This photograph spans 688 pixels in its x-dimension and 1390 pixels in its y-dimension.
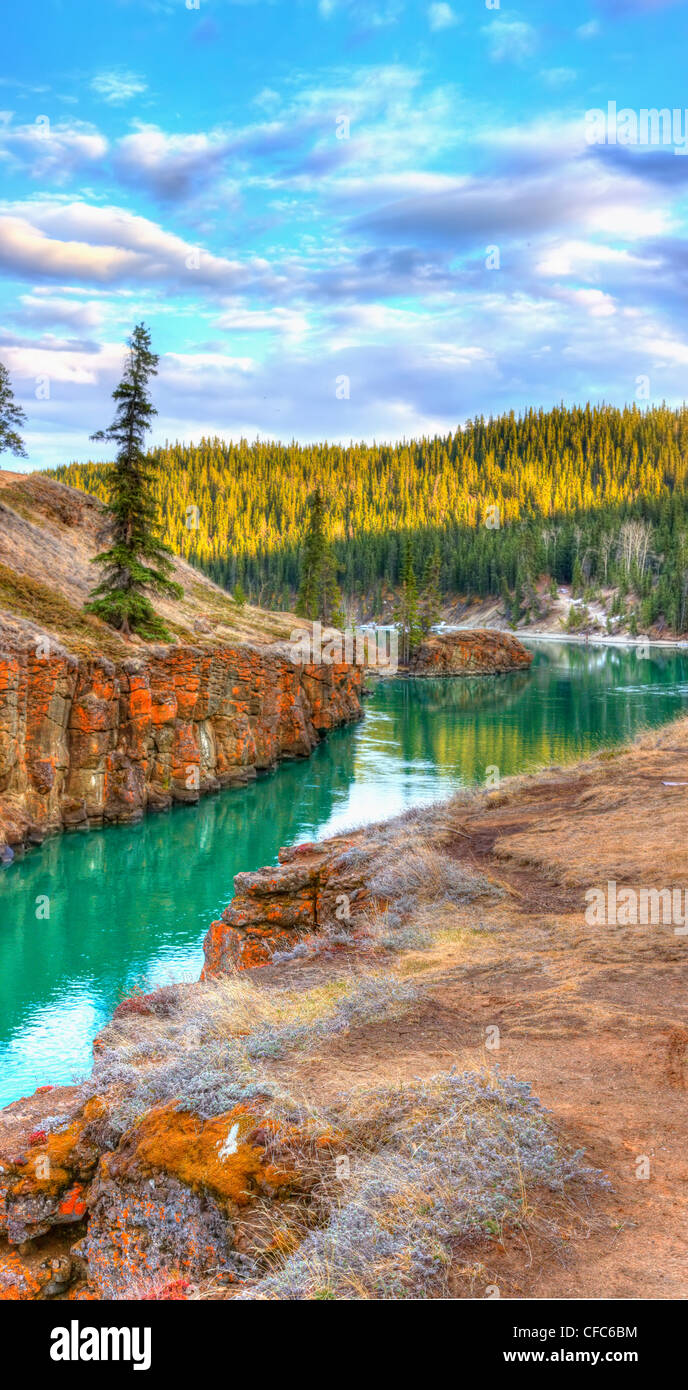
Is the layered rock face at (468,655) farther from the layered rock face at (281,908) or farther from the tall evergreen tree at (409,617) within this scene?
the layered rock face at (281,908)

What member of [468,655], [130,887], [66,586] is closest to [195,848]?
[130,887]

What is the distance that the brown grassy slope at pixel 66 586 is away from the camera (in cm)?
3766

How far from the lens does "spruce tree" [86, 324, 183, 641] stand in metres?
38.8

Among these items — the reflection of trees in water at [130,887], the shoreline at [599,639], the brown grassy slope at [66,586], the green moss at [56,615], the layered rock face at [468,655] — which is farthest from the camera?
the shoreline at [599,639]

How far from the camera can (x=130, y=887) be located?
93.9 ft

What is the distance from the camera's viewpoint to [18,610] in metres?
36.7

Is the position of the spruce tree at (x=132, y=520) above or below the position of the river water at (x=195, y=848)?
above

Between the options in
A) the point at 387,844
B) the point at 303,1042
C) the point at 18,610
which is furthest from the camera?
the point at 18,610

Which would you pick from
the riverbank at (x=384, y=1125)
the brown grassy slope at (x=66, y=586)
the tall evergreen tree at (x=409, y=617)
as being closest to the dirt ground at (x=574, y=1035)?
the riverbank at (x=384, y=1125)

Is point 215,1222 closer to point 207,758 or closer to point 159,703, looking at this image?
point 159,703

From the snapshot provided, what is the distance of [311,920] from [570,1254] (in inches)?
419

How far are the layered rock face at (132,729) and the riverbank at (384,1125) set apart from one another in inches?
858

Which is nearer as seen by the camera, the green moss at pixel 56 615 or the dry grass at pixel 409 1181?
the dry grass at pixel 409 1181
